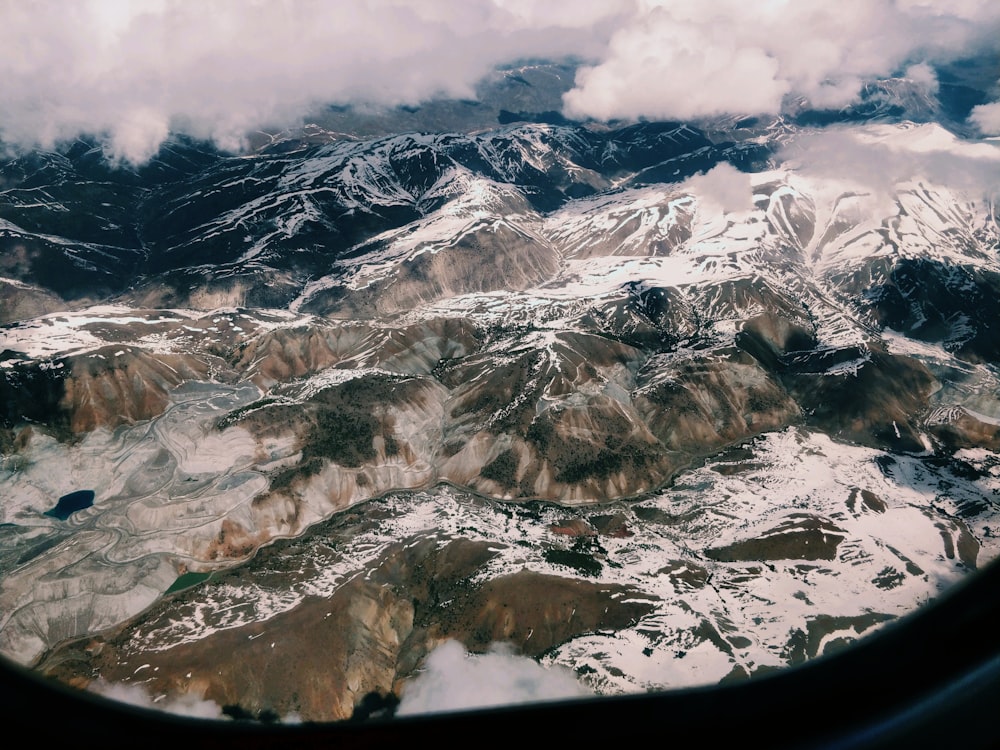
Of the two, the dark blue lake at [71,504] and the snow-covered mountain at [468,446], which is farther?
the dark blue lake at [71,504]

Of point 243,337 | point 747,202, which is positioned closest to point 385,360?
point 243,337

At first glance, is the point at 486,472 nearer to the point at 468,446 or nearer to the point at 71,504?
the point at 468,446

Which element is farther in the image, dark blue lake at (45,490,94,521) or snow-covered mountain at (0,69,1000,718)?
dark blue lake at (45,490,94,521)

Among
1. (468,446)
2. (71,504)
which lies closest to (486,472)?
(468,446)

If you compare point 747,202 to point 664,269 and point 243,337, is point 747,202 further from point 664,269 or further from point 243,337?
point 243,337

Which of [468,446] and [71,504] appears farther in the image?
[468,446]
